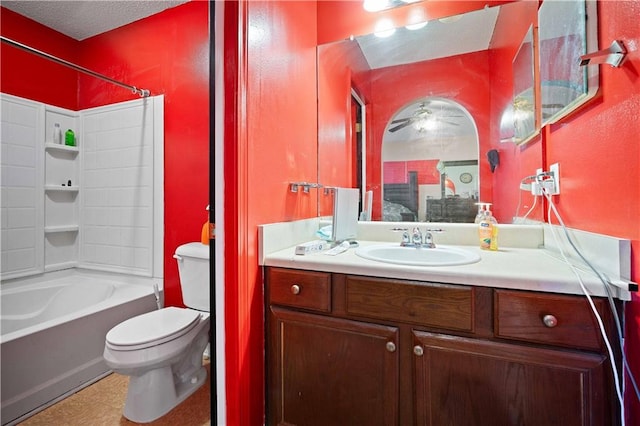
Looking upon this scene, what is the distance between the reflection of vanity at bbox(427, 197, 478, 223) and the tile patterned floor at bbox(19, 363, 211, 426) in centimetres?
163

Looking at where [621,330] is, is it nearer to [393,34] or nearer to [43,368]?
[393,34]

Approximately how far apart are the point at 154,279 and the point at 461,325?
2036 millimetres

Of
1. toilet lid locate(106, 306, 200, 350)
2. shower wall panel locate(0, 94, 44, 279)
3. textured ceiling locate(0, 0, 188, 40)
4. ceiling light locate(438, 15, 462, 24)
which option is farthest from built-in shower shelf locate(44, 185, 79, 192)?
ceiling light locate(438, 15, 462, 24)

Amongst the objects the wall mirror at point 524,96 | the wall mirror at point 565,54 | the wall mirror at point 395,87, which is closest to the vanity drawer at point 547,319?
the wall mirror at point 565,54

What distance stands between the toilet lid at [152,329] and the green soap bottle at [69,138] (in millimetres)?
1660

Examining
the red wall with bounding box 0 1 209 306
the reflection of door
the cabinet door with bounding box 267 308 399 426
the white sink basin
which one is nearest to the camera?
the cabinet door with bounding box 267 308 399 426

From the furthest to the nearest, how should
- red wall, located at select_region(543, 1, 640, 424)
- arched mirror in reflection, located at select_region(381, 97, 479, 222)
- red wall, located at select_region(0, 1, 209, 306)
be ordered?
red wall, located at select_region(0, 1, 209, 306) → arched mirror in reflection, located at select_region(381, 97, 479, 222) → red wall, located at select_region(543, 1, 640, 424)

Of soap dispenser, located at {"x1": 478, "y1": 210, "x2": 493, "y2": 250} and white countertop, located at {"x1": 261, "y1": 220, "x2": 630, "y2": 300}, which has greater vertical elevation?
soap dispenser, located at {"x1": 478, "y1": 210, "x2": 493, "y2": 250}

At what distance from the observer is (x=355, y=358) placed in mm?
1057

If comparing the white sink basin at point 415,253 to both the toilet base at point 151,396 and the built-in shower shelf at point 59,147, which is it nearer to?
the toilet base at point 151,396

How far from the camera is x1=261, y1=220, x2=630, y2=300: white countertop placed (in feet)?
2.65

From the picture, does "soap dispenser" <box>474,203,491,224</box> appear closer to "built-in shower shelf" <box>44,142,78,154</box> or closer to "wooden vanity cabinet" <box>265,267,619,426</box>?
"wooden vanity cabinet" <box>265,267,619,426</box>

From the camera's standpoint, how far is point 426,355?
956mm

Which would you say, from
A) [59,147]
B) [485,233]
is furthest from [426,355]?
[59,147]
